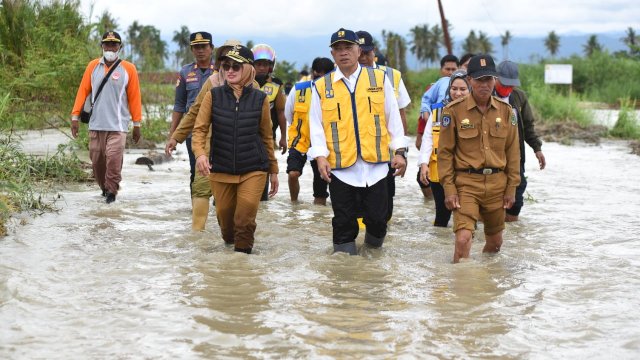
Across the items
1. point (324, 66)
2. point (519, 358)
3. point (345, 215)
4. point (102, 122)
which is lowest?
point (519, 358)

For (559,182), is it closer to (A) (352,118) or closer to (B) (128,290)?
(A) (352,118)

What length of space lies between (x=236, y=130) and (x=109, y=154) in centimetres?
348

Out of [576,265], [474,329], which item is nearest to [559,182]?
[576,265]

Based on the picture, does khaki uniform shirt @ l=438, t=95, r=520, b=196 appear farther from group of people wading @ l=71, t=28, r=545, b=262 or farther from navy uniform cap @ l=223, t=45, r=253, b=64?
navy uniform cap @ l=223, t=45, r=253, b=64

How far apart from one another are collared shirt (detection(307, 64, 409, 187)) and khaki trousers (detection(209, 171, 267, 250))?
0.54 metres

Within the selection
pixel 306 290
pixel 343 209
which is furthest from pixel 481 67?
pixel 306 290

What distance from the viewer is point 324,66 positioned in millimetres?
9719

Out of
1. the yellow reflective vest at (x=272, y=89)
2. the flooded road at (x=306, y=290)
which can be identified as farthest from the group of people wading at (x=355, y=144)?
the yellow reflective vest at (x=272, y=89)

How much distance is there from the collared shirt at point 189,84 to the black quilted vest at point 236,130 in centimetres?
221

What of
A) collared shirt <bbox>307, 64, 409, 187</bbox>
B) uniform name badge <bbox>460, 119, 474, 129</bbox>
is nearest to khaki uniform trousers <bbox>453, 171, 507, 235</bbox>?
uniform name badge <bbox>460, 119, 474, 129</bbox>

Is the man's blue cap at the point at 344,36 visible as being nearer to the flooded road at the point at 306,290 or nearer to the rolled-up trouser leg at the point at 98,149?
the flooded road at the point at 306,290

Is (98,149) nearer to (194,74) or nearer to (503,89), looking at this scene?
(194,74)

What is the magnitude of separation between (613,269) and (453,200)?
150 centimetres

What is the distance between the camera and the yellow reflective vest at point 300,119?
990 cm
